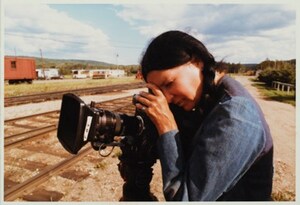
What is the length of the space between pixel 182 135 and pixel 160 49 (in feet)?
1.41

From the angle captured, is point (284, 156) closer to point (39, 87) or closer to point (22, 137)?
point (22, 137)

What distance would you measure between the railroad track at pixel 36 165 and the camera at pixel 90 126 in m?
2.71

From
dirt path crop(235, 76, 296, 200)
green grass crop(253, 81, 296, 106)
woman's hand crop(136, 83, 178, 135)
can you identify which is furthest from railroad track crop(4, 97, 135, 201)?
green grass crop(253, 81, 296, 106)

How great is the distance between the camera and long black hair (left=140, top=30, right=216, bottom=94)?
1.41m

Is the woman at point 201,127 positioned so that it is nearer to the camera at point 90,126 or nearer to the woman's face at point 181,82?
the woman's face at point 181,82

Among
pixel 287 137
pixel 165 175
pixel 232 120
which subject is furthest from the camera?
pixel 287 137

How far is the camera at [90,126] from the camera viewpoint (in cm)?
142

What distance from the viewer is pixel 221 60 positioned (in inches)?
64.0

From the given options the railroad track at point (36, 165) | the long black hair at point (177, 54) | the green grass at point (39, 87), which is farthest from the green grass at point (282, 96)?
the long black hair at point (177, 54)

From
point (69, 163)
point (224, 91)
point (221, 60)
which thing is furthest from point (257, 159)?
point (69, 163)

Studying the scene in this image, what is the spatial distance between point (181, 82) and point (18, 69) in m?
32.1

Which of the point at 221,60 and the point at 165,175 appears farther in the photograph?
the point at 221,60

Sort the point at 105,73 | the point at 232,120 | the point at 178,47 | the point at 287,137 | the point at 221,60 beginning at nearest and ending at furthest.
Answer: the point at 232,120, the point at 178,47, the point at 221,60, the point at 287,137, the point at 105,73

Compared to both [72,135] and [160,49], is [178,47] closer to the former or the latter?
[160,49]
